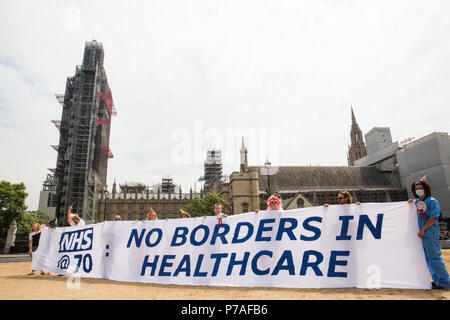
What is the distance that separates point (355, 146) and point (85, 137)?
75430mm

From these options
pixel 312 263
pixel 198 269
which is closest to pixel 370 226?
pixel 312 263

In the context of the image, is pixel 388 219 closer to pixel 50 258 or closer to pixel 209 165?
pixel 50 258

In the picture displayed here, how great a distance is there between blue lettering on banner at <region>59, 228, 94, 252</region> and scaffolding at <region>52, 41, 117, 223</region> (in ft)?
158

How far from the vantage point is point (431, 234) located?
4938mm

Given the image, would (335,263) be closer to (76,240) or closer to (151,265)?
(151,265)

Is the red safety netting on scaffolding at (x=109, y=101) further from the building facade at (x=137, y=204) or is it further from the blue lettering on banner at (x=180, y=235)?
the blue lettering on banner at (x=180, y=235)

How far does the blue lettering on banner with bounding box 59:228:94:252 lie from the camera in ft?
26.2

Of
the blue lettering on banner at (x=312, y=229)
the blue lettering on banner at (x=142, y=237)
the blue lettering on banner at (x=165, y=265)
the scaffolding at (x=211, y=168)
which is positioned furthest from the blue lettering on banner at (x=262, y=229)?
the scaffolding at (x=211, y=168)

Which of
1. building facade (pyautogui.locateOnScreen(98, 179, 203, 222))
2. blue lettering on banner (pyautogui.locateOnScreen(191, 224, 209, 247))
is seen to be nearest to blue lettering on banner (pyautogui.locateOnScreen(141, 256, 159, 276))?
blue lettering on banner (pyautogui.locateOnScreen(191, 224, 209, 247))

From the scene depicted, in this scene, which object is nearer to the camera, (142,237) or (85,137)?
(142,237)

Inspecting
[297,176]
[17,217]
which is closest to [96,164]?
[17,217]

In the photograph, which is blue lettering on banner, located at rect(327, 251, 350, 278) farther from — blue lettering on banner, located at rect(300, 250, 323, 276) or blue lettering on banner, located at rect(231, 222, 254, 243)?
blue lettering on banner, located at rect(231, 222, 254, 243)

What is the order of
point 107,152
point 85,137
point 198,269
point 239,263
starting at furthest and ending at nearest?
point 107,152
point 85,137
point 198,269
point 239,263

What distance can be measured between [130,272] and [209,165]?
242ft
